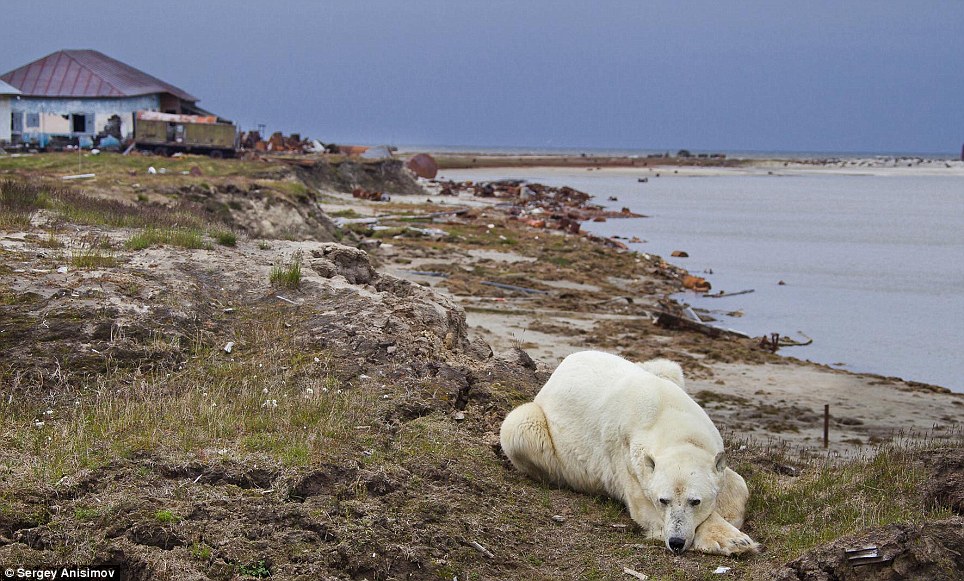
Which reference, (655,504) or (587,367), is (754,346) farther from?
(655,504)

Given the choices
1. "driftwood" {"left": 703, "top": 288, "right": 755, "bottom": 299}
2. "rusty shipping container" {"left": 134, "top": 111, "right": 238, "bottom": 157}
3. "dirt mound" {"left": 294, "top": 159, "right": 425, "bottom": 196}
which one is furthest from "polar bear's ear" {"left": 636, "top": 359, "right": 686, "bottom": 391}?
"rusty shipping container" {"left": 134, "top": 111, "right": 238, "bottom": 157}

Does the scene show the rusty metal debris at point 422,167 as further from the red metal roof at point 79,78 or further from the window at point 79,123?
the window at point 79,123

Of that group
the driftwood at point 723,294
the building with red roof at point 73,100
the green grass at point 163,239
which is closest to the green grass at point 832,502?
the green grass at point 163,239

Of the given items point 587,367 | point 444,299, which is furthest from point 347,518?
point 444,299

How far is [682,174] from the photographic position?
413 ft

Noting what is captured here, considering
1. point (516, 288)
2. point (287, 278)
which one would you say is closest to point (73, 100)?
point (516, 288)

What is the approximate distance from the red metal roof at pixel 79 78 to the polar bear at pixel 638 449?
53.5 metres

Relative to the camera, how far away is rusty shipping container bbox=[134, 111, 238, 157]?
167 ft

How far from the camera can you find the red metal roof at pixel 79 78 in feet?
179

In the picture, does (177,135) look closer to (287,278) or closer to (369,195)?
(369,195)

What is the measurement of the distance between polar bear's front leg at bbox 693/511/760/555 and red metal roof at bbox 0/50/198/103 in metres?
55.6

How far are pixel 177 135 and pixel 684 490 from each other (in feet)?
164

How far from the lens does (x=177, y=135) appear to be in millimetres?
51500

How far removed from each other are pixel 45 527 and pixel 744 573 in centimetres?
459
